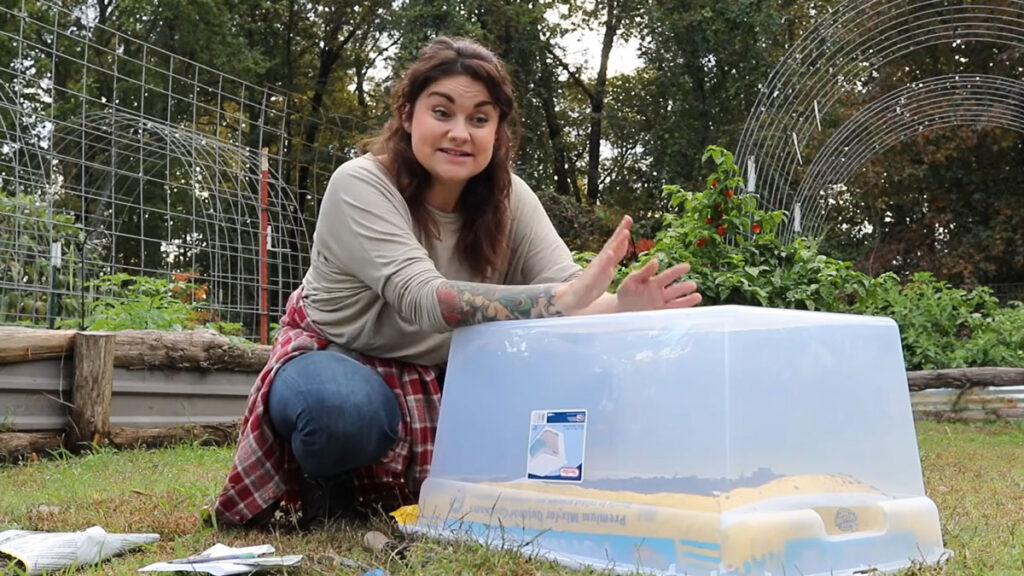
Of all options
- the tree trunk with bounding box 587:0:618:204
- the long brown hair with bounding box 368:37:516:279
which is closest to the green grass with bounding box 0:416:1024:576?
the long brown hair with bounding box 368:37:516:279

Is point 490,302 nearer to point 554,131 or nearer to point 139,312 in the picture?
point 139,312

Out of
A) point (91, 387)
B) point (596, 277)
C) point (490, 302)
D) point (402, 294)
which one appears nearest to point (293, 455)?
point (402, 294)

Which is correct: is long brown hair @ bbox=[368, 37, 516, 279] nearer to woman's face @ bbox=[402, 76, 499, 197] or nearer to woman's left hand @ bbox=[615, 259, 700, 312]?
woman's face @ bbox=[402, 76, 499, 197]

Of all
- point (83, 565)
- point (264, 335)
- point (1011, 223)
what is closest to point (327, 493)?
point (83, 565)

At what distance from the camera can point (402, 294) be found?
6.92 feet

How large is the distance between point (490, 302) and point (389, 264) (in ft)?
0.75

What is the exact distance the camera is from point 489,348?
2080 millimetres

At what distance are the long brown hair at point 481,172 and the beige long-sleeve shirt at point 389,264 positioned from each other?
32 mm

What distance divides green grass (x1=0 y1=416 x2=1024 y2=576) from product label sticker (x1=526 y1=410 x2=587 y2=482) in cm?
16

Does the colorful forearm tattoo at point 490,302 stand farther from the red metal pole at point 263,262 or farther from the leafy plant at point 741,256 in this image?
the red metal pole at point 263,262

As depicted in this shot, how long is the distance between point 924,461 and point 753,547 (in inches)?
119

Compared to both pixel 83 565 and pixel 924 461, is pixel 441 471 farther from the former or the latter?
pixel 924 461

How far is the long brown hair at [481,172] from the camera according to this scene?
231 centimetres

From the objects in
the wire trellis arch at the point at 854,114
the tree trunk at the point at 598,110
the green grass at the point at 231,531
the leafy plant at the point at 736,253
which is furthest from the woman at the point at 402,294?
the tree trunk at the point at 598,110
